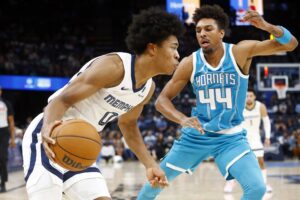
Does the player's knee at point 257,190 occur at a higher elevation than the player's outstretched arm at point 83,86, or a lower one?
lower

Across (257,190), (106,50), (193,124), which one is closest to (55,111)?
(193,124)

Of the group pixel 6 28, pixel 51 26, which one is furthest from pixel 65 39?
pixel 6 28

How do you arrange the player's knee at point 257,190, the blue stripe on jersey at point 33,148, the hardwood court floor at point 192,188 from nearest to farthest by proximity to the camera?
the blue stripe on jersey at point 33,148, the player's knee at point 257,190, the hardwood court floor at point 192,188

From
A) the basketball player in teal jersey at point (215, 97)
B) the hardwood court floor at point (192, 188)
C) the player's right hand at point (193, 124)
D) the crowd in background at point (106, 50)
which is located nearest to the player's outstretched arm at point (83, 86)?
the player's right hand at point (193, 124)

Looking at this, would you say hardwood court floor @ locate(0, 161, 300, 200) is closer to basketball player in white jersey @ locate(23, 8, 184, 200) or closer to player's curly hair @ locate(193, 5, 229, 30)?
player's curly hair @ locate(193, 5, 229, 30)

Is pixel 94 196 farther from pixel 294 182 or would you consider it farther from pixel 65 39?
pixel 65 39

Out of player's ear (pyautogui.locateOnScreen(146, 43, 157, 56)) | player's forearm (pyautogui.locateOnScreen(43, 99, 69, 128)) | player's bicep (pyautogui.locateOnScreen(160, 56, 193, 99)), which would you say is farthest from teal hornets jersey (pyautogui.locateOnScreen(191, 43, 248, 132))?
player's forearm (pyautogui.locateOnScreen(43, 99, 69, 128))

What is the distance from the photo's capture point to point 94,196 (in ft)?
10.3

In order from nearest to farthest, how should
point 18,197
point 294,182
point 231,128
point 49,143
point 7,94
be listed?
point 49,143 → point 231,128 → point 18,197 → point 294,182 → point 7,94

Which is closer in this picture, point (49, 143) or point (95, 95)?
point (49, 143)

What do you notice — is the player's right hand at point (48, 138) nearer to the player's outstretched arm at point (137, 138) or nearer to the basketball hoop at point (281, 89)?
the player's outstretched arm at point (137, 138)

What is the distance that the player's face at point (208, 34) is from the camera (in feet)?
15.4

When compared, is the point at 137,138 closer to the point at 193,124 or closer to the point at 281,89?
the point at 193,124

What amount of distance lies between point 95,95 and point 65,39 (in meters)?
19.9
